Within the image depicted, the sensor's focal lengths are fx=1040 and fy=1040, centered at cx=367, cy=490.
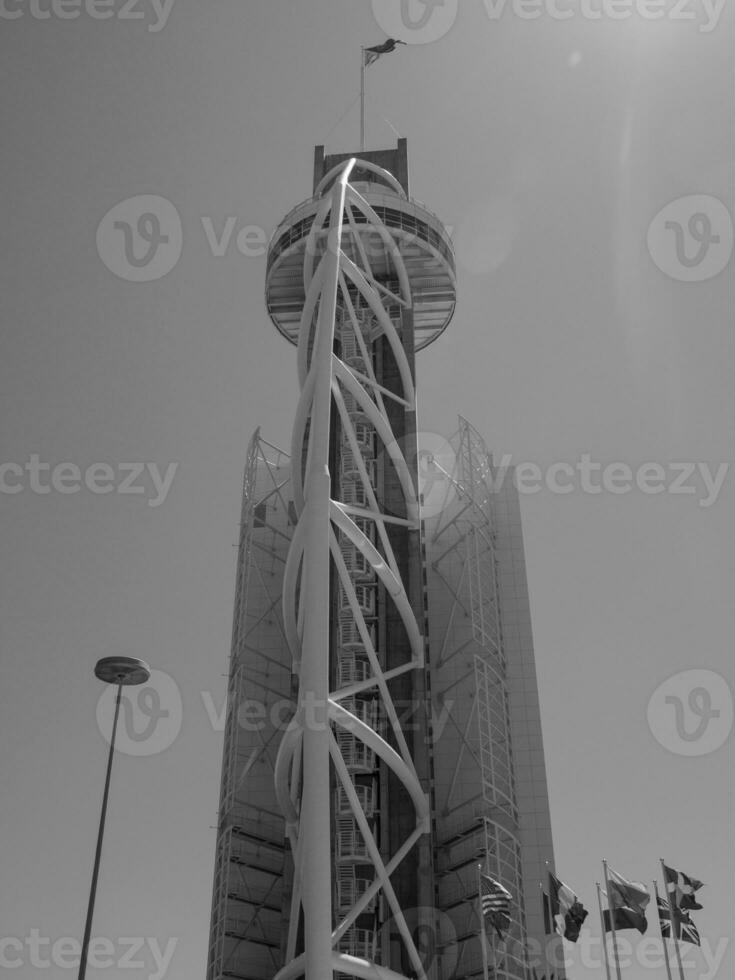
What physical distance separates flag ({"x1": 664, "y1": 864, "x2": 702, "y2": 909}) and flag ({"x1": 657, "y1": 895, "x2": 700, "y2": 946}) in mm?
333

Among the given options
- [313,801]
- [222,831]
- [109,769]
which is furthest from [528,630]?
[109,769]

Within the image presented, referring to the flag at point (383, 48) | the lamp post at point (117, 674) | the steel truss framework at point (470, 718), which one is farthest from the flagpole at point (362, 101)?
the lamp post at point (117, 674)

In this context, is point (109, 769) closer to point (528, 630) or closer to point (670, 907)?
point (670, 907)

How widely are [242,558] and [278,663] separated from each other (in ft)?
22.7

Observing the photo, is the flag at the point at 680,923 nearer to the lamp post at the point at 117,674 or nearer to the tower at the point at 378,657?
the tower at the point at 378,657

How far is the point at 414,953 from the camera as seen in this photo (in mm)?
42312

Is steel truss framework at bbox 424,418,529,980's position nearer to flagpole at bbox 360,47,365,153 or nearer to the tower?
the tower

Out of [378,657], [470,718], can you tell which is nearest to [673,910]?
[470,718]

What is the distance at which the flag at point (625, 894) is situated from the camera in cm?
3741

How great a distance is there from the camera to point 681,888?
3725 centimetres

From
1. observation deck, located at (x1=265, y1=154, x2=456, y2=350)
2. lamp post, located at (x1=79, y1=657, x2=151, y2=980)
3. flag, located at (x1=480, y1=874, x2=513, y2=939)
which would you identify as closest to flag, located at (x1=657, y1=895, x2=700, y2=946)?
flag, located at (x1=480, y1=874, x2=513, y2=939)

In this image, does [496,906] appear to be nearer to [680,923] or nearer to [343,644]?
[680,923]

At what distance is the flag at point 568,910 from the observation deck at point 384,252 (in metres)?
37.2

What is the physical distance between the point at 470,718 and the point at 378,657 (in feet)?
18.4
